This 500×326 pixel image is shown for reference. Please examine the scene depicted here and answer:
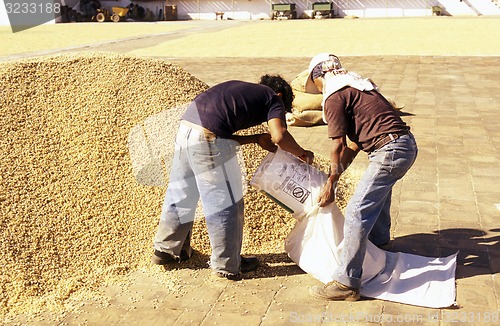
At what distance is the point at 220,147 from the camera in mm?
3670

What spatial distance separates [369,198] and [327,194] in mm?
281

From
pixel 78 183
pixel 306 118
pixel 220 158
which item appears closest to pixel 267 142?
pixel 220 158

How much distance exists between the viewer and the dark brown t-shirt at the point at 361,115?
3428 millimetres

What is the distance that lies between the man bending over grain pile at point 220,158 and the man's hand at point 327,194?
26cm

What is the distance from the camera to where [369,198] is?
354 cm

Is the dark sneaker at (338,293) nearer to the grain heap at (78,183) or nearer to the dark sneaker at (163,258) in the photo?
the grain heap at (78,183)

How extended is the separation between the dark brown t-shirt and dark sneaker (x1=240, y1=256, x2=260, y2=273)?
112 cm

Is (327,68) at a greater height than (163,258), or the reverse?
(327,68)

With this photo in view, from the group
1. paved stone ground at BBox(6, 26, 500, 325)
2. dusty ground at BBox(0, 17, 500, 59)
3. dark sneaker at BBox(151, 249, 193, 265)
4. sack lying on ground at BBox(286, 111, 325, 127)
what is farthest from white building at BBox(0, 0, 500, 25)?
dark sneaker at BBox(151, 249, 193, 265)

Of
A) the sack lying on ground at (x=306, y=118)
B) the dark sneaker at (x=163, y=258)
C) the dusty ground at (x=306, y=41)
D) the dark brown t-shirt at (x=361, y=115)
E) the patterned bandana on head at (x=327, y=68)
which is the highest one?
the patterned bandana on head at (x=327, y=68)

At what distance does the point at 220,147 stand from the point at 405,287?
1.44 metres

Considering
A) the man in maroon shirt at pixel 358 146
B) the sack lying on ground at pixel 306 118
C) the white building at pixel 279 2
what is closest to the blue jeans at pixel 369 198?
the man in maroon shirt at pixel 358 146

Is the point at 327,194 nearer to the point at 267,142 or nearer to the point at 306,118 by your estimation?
the point at 267,142

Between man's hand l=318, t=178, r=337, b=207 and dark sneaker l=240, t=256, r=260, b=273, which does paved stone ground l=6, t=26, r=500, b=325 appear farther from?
man's hand l=318, t=178, r=337, b=207
